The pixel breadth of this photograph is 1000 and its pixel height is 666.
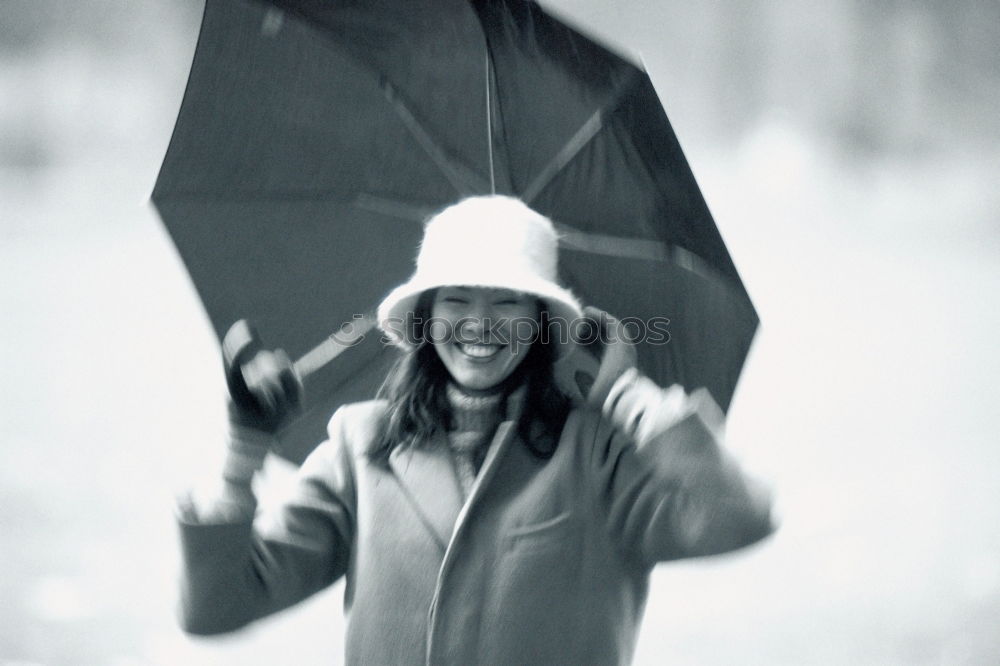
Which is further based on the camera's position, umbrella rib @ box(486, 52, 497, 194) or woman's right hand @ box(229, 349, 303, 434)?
umbrella rib @ box(486, 52, 497, 194)

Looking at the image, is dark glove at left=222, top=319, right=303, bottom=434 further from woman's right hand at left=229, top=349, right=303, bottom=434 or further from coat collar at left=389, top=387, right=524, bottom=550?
coat collar at left=389, top=387, right=524, bottom=550

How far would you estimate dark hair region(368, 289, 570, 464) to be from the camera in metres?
1.12

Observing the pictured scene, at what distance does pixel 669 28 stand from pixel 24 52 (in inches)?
49.8

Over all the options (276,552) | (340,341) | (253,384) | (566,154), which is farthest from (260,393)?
(566,154)

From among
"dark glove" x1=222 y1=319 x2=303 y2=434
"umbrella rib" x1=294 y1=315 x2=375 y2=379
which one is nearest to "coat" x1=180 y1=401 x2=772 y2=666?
"dark glove" x1=222 y1=319 x2=303 y2=434

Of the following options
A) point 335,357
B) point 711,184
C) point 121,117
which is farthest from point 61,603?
point 711,184

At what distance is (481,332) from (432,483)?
0.50ft

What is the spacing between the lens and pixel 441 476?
1.11m

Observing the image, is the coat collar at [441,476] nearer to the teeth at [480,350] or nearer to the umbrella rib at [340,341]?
the teeth at [480,350]

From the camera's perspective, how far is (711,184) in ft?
7.26

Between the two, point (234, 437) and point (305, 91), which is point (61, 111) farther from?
point (234, 437)

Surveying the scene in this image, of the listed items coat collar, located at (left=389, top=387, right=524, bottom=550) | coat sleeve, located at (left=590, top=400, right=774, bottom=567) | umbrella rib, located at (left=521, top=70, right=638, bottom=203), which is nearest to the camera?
coat sleeve, located at (left=590, top=400, right=774, bottom=567)

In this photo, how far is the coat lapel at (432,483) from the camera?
109 cm

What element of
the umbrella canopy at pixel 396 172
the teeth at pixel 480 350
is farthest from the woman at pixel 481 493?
the umbrella canopy at pixel 396 172
